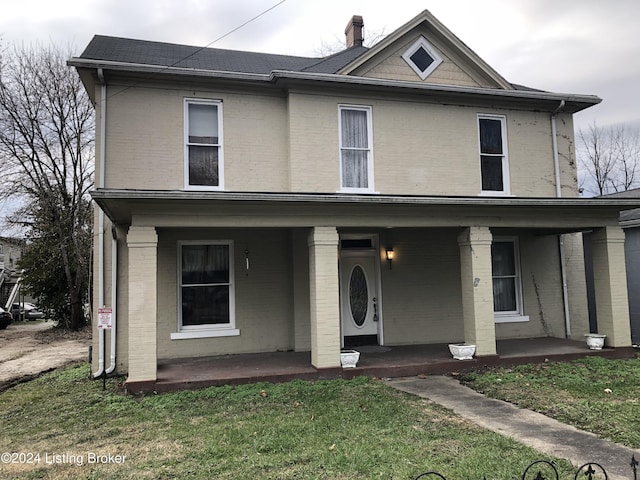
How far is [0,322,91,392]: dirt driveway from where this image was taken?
10.8m

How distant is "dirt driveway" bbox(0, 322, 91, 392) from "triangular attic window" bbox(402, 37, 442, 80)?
10936mm

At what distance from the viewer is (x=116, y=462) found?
474 cm

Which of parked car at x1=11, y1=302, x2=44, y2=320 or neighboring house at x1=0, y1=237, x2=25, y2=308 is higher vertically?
neighboring house at x1=0, y1=237, x2=25, y2=308

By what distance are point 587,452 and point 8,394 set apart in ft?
29.7

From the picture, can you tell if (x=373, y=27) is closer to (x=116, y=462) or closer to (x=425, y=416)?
(x=425, y=416)

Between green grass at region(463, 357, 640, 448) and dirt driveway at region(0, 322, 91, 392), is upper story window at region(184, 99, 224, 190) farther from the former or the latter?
green grass at region(463, 357, 640, 448)

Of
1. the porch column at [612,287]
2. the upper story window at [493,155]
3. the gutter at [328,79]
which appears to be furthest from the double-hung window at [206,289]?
the porch column at [612,287]

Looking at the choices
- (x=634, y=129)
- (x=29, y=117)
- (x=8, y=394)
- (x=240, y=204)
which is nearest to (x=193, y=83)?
(x=240, y=204)

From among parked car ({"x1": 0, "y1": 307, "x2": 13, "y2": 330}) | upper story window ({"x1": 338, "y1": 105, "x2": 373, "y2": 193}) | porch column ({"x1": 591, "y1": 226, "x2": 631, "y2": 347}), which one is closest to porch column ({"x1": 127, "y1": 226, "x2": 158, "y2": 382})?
upper story window ({"x1": 338, "y1": 105, "x2": 373, "y2": 193})

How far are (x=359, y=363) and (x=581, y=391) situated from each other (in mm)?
3580

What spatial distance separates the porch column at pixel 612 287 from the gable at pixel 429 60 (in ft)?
13.6

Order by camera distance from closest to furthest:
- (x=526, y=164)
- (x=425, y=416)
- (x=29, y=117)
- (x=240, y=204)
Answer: (x=425, y=416) < (x=240, y=204) < (x=526, y=164) < (x=29, y=117)

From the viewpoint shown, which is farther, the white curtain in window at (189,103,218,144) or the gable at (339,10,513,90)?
the gable at (339,10,513,90)

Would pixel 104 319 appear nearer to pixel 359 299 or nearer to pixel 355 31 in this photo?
pixel 359 299
